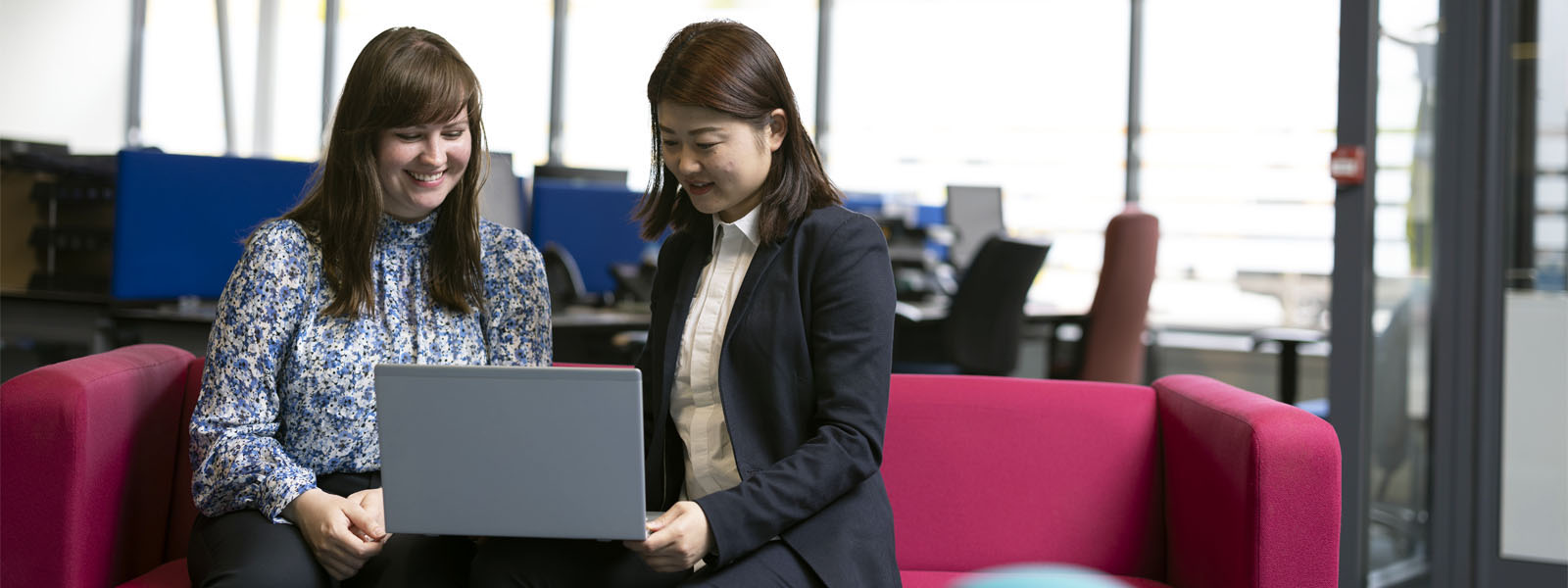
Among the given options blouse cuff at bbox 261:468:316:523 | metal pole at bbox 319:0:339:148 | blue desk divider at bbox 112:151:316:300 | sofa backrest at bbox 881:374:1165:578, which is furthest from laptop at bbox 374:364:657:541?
metal pole at bbox 319:0:339:148

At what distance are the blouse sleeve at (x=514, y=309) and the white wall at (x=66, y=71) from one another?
295 inches


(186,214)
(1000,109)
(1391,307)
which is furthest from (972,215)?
(186,214)

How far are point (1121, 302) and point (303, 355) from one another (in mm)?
2667

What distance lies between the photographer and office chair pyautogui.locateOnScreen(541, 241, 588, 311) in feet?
12.1

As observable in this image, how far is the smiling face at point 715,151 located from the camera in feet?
4.68

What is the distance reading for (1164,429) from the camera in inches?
71.8

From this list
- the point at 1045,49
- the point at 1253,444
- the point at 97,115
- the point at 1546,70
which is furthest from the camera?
the point at 97,115

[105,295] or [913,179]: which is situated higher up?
[913,179]

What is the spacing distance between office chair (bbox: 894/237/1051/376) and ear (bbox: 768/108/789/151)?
6.96ft

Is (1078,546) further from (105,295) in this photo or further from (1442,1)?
(105,295)

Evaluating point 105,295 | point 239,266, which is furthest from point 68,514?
point 105,295

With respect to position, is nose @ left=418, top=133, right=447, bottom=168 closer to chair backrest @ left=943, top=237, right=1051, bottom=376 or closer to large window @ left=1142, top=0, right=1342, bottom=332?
chair backrest @ left=943, top=237, right=1051, bottom=376

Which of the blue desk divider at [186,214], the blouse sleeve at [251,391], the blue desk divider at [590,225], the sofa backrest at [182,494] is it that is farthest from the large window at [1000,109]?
the blouse sleeve at [251,391]

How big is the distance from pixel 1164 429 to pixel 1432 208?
1378 mm
